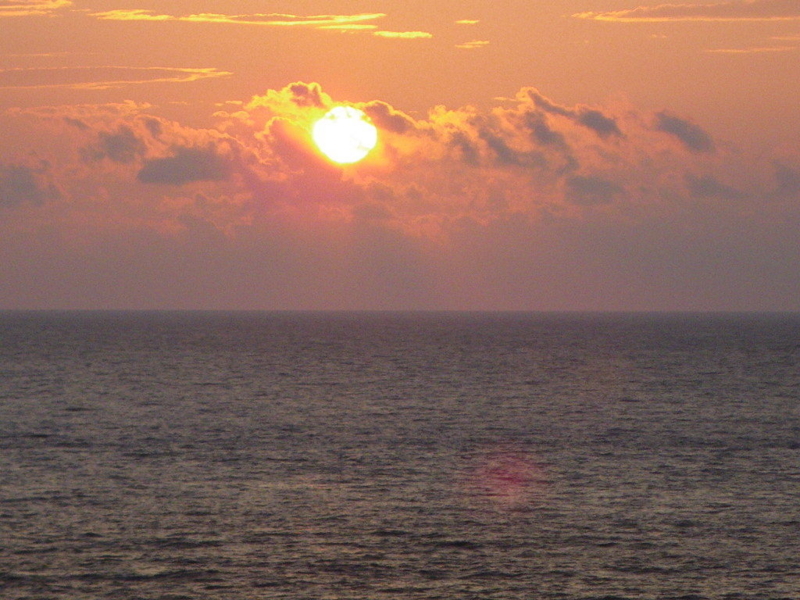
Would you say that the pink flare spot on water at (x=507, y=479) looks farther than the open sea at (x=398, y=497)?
Yes

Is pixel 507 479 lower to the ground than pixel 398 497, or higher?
higher

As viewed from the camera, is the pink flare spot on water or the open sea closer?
the open sea

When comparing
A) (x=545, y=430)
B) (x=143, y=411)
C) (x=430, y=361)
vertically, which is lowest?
(x=545, y=430)

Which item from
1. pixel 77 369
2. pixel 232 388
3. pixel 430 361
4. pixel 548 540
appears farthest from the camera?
pixel 430 361

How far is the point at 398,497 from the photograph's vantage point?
5731 cm

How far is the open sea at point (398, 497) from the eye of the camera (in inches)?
1673

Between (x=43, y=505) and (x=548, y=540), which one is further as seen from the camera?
(x=43, y=505)

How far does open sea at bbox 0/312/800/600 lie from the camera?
42500 mm

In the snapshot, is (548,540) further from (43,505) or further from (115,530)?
(43,505)

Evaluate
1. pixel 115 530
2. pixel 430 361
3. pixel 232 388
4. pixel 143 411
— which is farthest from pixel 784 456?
pixel 430 361

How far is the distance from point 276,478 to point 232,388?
6462 cm

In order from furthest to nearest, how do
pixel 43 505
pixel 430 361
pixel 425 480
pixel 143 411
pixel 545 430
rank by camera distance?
pixel 430 361, pixel 143 411, pixel 545 430, pixel 425 480, pixel 43 505

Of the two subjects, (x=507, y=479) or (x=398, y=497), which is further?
(x=507, y=479)

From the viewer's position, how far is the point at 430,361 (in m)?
183
